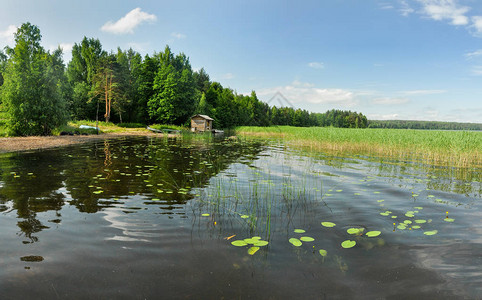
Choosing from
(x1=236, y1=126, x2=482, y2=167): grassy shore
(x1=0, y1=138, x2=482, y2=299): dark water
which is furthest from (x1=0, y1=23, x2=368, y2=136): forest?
(x1=236, y1=126, x2=482, y2=167): grassy shore

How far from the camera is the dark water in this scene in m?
3.13

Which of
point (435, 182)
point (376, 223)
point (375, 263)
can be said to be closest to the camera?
point (375, 263)

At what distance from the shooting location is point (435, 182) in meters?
9.41

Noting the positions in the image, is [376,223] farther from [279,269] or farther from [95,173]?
[95,173]

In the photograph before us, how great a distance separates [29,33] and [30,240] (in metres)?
55.6

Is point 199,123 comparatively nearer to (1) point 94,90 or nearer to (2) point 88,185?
(1) point 94,90

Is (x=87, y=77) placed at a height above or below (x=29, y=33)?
below

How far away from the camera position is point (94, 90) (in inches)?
2071

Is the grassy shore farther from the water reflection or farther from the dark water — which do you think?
the water reflection

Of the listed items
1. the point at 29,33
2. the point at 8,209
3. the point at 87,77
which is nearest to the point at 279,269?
the point at 8,209

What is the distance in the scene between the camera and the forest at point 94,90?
984 inches

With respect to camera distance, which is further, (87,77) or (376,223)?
(87,77)

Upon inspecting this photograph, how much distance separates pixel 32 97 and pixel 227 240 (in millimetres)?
29785

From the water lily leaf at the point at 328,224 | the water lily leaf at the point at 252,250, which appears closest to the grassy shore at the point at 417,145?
the water lily leaf at the point at 328,224
